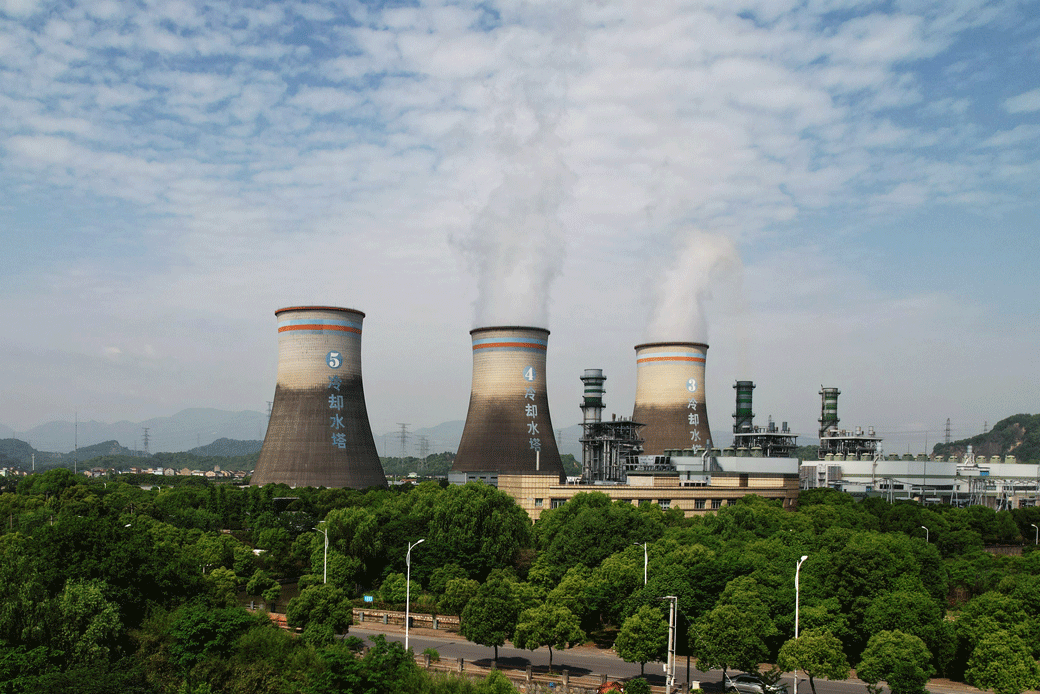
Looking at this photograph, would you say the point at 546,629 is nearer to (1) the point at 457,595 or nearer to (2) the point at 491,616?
(2) the point at 491,616

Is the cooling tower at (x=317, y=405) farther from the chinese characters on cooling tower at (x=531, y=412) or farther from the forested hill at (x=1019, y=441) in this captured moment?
the forested hill at (x=1019, y=441)

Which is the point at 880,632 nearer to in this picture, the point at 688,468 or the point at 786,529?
the point at 786,529

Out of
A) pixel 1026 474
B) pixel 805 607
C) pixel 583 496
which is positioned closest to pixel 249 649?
pixel 805 607

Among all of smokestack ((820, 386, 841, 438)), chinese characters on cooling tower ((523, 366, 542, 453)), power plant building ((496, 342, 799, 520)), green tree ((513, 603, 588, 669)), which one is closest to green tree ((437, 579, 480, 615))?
green tree ((513, 603, 588, 669))

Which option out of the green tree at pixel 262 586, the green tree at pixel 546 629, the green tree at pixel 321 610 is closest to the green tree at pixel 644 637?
the green tree at pixel 546 629

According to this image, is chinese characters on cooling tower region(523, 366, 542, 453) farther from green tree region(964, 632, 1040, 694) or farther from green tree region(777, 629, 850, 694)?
green tree region(964, 632, 1040, 694)

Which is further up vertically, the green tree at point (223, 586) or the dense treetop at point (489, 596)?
the dense treetop at point (489, 596)
